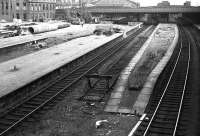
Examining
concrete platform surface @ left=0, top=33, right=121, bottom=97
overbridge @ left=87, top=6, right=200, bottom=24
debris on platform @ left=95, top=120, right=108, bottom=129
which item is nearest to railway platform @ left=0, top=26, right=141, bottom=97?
concrete platform surface @ left=0, top=33, right=121, bottom=97

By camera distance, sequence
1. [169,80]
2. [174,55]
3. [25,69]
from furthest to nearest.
Answer: [174,55]
[25,69]
[169,80]

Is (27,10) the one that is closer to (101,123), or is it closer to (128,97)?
(128,97)

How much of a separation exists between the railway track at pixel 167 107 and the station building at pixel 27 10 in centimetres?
6217

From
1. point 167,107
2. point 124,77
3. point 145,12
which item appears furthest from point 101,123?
point 145,12

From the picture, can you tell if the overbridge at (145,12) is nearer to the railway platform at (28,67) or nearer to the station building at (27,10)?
the station building at (27,10)

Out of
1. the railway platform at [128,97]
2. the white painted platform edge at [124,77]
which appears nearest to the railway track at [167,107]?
the railway platform at [128,97]

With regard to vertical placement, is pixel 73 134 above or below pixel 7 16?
below

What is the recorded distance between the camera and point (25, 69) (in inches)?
936

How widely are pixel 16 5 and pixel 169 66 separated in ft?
206

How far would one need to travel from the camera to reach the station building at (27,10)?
7575cm

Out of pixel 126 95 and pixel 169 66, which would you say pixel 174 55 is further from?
pixel 126 95

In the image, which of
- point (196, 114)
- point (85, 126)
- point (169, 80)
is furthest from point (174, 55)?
point (85, 126)

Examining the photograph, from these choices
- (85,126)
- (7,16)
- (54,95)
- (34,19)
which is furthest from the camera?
(34,19)

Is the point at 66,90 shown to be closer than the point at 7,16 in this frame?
Yes
